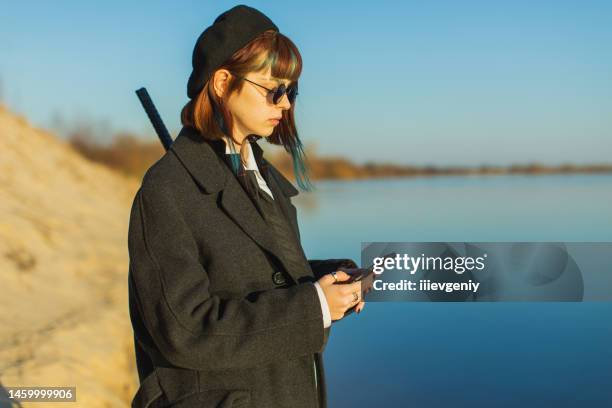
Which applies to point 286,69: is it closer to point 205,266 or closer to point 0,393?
point 205,266

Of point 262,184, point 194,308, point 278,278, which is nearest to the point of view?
point 194,308

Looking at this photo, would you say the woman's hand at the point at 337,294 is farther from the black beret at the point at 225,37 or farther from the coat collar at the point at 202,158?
the black beret at the point at 225,37

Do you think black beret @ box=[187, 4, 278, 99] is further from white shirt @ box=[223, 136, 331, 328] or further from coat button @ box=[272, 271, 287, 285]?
coat button @ box=[272, 271, 287, 285]

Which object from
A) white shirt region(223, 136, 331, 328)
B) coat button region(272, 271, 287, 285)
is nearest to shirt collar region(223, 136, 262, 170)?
white shirt region(223, 136, 331, 328)

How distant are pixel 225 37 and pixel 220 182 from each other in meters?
0.26

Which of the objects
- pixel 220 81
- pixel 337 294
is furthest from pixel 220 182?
pixel 337 294

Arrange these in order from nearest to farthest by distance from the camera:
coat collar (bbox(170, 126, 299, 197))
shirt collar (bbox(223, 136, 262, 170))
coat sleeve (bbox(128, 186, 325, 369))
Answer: coat sleeve (bbox(128, 186, 325, 369)) → coat collar (bbox(170, 126, 299, 197)) → shirt collar (bbox(223, 136, 262, 170))

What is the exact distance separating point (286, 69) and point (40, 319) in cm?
373

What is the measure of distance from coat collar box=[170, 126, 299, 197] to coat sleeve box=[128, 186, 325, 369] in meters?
0.09

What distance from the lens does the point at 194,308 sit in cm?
109

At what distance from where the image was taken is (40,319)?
173 inches

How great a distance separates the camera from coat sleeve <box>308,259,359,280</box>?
1.43m

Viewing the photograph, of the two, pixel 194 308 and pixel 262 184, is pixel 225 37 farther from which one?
pixel 194 308

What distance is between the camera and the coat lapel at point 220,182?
121 centimetres
